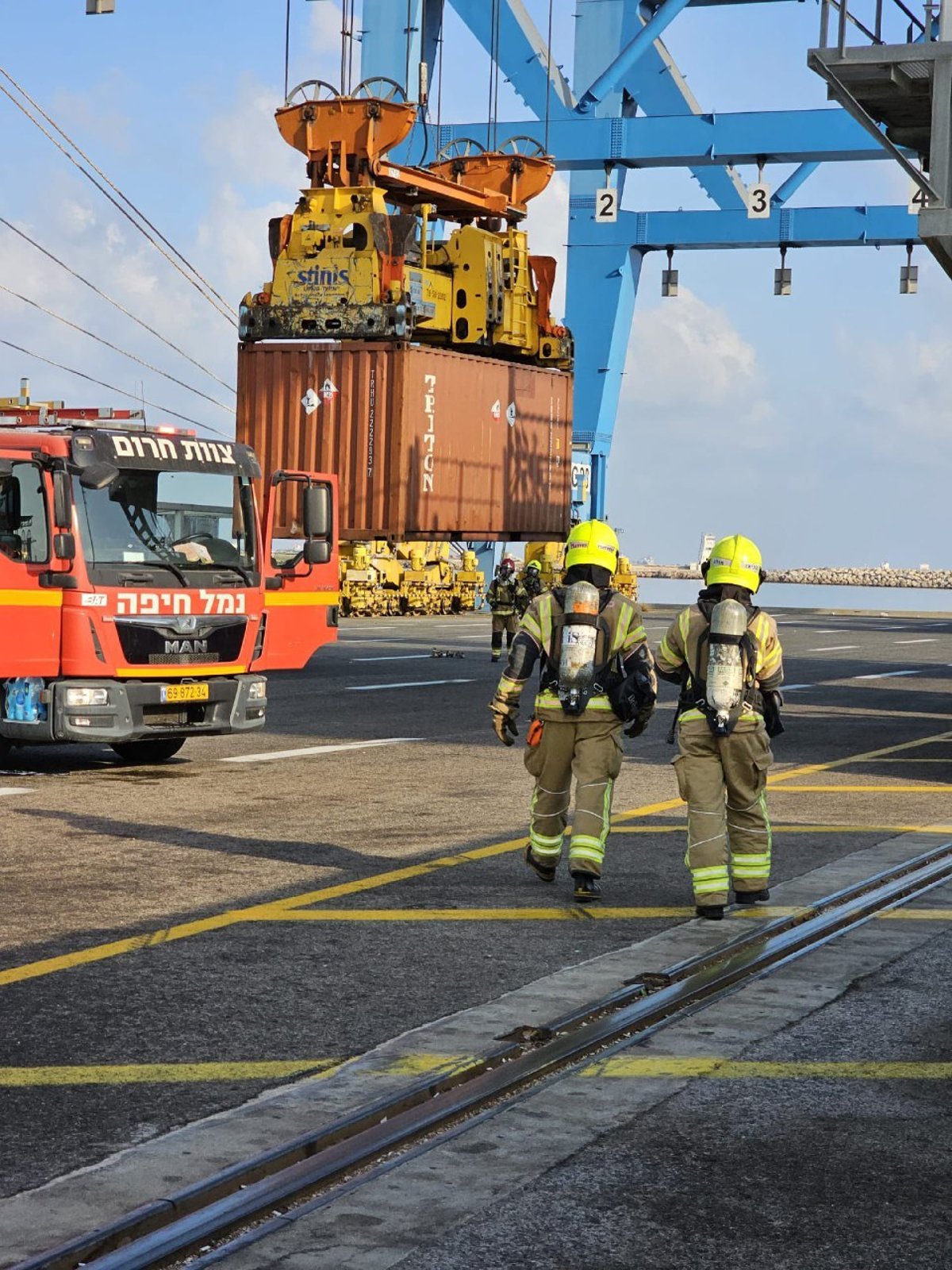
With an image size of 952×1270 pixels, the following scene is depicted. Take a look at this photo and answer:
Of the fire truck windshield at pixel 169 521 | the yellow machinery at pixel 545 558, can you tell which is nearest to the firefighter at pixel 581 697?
the fire truck windshield at pixel 169 521

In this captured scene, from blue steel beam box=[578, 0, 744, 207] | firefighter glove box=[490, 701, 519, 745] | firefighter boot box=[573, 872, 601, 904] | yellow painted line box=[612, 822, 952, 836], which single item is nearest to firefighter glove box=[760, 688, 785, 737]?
firefighter boot box=[573, 872, 601, 904]

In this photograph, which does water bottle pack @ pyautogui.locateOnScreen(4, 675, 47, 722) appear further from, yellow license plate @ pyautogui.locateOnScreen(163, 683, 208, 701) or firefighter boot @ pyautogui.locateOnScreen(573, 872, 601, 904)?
firefighter boot @ pyautogui.locateOnScreen(573, 872, 601, 904)

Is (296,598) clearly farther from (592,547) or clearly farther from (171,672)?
(592,547)

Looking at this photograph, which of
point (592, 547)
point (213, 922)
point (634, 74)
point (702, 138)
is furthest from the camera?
point (634, 74)

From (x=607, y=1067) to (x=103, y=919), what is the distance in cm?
293

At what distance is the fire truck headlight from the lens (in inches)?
492

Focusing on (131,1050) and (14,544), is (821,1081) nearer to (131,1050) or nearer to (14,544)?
(131,1050)

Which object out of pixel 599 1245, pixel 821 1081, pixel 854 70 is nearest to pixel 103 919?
pixel 821 1081

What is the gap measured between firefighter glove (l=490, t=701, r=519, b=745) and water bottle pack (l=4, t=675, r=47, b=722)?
487 cm

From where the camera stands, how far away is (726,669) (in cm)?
805

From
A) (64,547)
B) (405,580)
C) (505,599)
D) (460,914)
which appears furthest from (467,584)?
(460,914)

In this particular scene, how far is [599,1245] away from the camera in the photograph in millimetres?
4055

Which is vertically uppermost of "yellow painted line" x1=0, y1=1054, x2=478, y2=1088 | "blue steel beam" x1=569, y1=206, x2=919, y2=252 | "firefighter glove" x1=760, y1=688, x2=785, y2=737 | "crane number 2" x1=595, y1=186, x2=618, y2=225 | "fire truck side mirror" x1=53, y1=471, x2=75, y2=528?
"blue steel beam" x1=569, y1=206, x2=919, y2=252

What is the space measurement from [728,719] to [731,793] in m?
0.39
